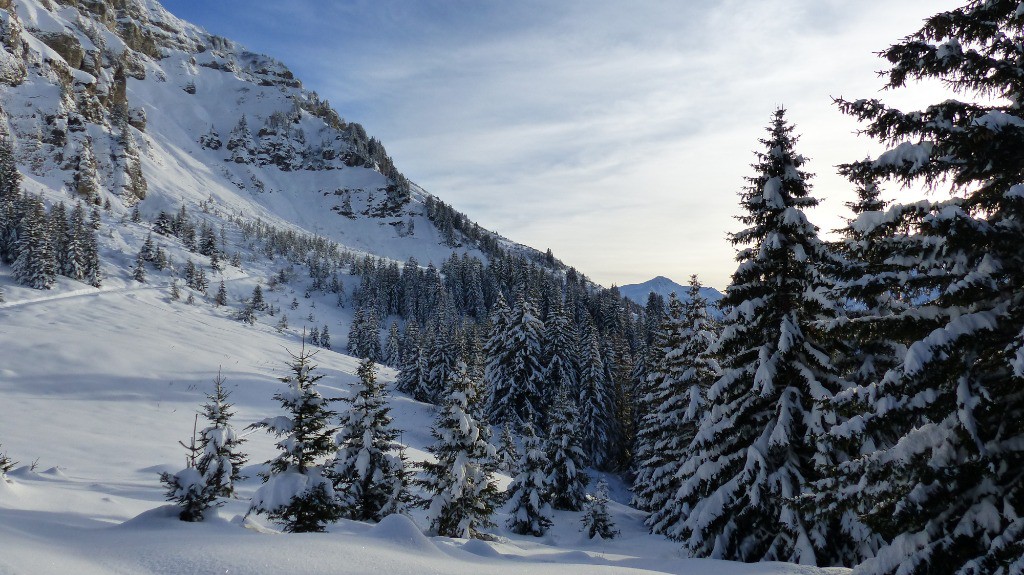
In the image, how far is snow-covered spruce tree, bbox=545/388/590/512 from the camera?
30.6m

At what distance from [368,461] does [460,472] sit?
3413 mm

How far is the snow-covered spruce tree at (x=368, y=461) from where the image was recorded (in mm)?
18203

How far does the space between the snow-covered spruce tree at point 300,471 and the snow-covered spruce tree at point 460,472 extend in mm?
5348

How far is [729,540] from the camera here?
40.5ft

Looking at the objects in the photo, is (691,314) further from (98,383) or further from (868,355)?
(98,383)

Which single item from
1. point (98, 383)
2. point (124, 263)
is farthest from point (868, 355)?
point (124, 263)

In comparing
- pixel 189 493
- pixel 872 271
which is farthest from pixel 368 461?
pixel 872 271

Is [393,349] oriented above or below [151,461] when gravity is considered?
above

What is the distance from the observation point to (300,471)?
43.4 feet

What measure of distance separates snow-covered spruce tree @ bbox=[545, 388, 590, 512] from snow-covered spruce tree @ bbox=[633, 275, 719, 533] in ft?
19.3

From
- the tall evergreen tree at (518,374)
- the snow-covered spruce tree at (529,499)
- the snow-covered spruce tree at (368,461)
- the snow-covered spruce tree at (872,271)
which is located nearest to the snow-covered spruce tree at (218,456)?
the snow-covered spruce tree at (368,461)

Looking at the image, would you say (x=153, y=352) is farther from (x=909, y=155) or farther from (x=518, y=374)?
(x=909, y=155)

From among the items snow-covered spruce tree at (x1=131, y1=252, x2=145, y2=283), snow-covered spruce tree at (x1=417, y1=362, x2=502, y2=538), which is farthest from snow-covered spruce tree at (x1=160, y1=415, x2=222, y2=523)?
snow-covered spruce tree at (x1=131, y1=252, x2=145, y2=283)

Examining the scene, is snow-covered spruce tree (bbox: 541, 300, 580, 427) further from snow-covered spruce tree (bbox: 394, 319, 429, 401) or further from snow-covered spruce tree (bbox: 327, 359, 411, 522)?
snow-covered spruce tree (bbox: 327, 359, 411, 522)
